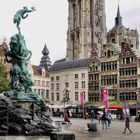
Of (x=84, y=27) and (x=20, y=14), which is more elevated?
(x=84, y=27)

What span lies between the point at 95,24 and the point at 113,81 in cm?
5138

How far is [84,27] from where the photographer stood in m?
128

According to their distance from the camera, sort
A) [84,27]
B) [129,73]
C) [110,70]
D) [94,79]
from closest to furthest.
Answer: [129,73] → [110,70] → [94,79] → [84,27]

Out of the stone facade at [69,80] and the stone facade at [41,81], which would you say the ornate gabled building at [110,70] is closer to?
Answer: the stone facade at [69,80]

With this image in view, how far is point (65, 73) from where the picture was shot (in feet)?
312

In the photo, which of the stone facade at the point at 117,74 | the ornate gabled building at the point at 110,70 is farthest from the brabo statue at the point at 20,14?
the ornate gabled building at the point at 110,70

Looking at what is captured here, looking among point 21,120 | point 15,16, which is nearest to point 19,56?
point 15,16

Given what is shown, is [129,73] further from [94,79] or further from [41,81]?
[41,81]

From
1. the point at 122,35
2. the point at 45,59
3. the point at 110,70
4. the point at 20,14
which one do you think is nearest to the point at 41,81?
the point at 110,70

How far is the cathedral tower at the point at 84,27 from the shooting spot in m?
126

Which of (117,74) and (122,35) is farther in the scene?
(122,35)

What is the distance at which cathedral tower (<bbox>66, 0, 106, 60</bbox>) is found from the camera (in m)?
126

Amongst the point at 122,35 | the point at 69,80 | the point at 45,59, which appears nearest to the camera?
the point at 69,80

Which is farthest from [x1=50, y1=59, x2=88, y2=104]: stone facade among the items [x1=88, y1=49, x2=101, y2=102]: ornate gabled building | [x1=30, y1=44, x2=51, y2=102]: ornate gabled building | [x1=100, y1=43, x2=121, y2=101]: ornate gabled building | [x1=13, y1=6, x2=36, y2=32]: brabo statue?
[x1=13, y1=6, x2=36, y2=32]: brabo statue
